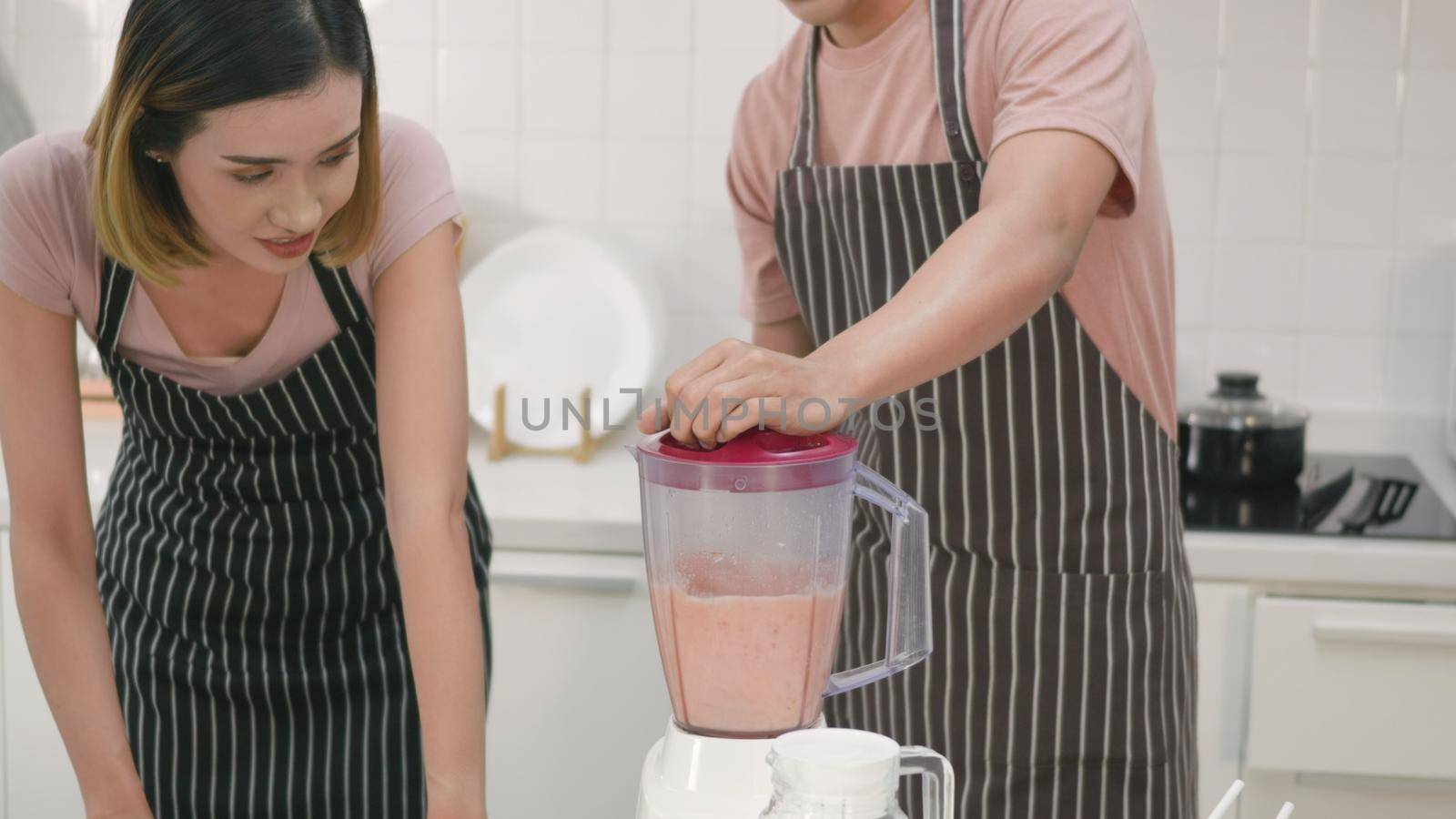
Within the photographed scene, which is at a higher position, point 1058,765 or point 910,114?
point 910,114

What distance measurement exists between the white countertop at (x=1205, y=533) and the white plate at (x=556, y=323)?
98 millimetres

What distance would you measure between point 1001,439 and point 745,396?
20.8 inches

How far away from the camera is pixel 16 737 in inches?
75.6

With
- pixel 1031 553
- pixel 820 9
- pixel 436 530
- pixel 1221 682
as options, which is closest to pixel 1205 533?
pixel 1221 682

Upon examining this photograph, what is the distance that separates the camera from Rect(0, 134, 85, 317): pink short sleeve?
3.54ft

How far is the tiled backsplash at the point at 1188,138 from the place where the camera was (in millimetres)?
2113

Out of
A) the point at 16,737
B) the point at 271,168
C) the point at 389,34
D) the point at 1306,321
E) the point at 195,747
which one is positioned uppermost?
the point at 389,34

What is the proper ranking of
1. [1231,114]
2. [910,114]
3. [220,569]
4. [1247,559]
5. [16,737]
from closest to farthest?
[910,114], [220,569], [1247,559], [16,737], [1231,114]

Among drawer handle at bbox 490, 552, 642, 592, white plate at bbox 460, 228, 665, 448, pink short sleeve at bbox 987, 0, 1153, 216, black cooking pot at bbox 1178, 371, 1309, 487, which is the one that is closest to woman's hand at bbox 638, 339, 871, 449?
pink short sleeve at bbox 987, 0, 1153, 216

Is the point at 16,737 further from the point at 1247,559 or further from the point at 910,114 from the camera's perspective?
the point at 1247,559

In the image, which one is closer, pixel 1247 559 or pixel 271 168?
pixel 271 168

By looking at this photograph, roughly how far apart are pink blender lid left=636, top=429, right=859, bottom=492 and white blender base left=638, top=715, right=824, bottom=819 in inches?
5.6

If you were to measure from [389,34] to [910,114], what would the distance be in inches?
50.6

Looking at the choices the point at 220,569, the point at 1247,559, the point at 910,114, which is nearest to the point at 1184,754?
the point at 1247,559
